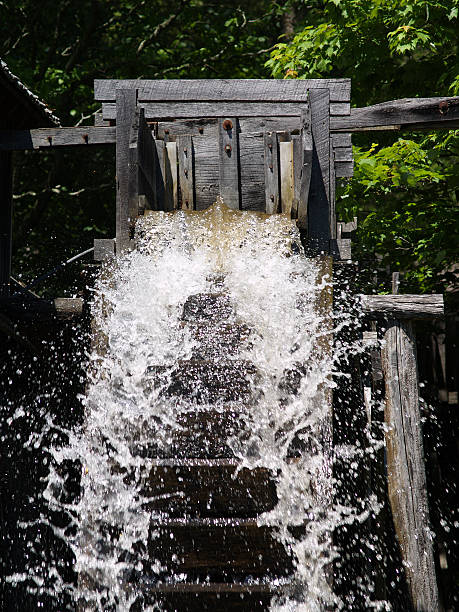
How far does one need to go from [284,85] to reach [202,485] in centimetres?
298

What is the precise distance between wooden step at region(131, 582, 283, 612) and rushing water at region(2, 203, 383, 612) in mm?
74

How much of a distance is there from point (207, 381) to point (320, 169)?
180 centimetres

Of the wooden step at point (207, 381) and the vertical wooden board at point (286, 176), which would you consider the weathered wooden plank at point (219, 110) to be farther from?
the wooden step at point (207, 381)

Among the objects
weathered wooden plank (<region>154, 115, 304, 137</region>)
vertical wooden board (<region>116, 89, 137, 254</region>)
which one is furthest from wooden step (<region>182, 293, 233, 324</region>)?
weathered wooden plank (<region>154, 115, 304, 137</region>)

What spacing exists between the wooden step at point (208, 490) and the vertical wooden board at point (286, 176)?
1899 mm

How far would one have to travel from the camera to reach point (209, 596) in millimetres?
4770

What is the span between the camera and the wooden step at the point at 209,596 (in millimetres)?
4777

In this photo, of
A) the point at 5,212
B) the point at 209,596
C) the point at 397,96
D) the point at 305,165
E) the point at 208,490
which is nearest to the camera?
the point at 209,596

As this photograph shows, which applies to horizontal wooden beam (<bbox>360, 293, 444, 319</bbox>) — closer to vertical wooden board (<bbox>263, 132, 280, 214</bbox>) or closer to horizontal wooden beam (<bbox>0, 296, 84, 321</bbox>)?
vertical wooden board (<bbox>263, 132, 280, 214</bbox>)

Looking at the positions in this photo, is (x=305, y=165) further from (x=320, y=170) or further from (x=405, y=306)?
(x=405, y=306)

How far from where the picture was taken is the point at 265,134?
5656 millimetres

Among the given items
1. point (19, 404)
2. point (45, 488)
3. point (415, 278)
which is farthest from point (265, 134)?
point (415, 278)

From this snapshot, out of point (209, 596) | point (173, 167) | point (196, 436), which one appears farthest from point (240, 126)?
point (209, 596)

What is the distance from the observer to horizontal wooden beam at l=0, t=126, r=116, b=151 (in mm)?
5867
